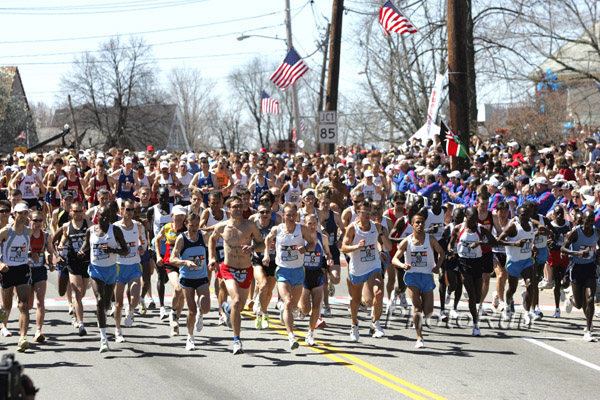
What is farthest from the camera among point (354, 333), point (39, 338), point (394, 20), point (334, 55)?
point (334, 55)

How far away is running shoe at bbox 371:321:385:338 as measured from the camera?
11.9 m

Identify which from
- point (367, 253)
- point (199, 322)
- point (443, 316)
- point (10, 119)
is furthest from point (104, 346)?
point (10, 119)

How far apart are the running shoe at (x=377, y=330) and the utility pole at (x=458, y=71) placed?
793 cm

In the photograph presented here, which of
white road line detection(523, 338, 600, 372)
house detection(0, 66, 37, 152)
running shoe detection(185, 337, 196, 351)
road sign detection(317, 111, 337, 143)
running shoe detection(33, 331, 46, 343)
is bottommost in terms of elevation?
white road line detection(523, 338, 600, 372)

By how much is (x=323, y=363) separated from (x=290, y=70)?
61.7 feet

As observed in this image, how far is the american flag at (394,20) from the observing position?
22906 millimetres

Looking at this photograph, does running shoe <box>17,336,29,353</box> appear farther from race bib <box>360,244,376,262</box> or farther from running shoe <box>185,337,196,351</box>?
race bib <box>360,244,376,262</box>

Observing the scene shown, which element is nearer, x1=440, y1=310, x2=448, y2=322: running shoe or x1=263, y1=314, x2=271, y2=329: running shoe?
x1=263, y1=314, x2=271, y2=329: running shoe

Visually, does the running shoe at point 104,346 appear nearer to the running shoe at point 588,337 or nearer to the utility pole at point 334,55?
the running shoe at point 588,337

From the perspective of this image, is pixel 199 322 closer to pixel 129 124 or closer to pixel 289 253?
pixel 289 253

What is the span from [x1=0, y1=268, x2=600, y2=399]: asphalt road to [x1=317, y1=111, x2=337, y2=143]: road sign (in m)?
11.9

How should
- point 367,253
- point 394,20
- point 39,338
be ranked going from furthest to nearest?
point 394,20 → point 367,253 → point 39,338

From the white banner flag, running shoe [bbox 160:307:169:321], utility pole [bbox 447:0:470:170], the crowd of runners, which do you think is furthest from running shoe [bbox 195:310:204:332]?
the white banner flag

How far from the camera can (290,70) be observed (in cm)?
2800
